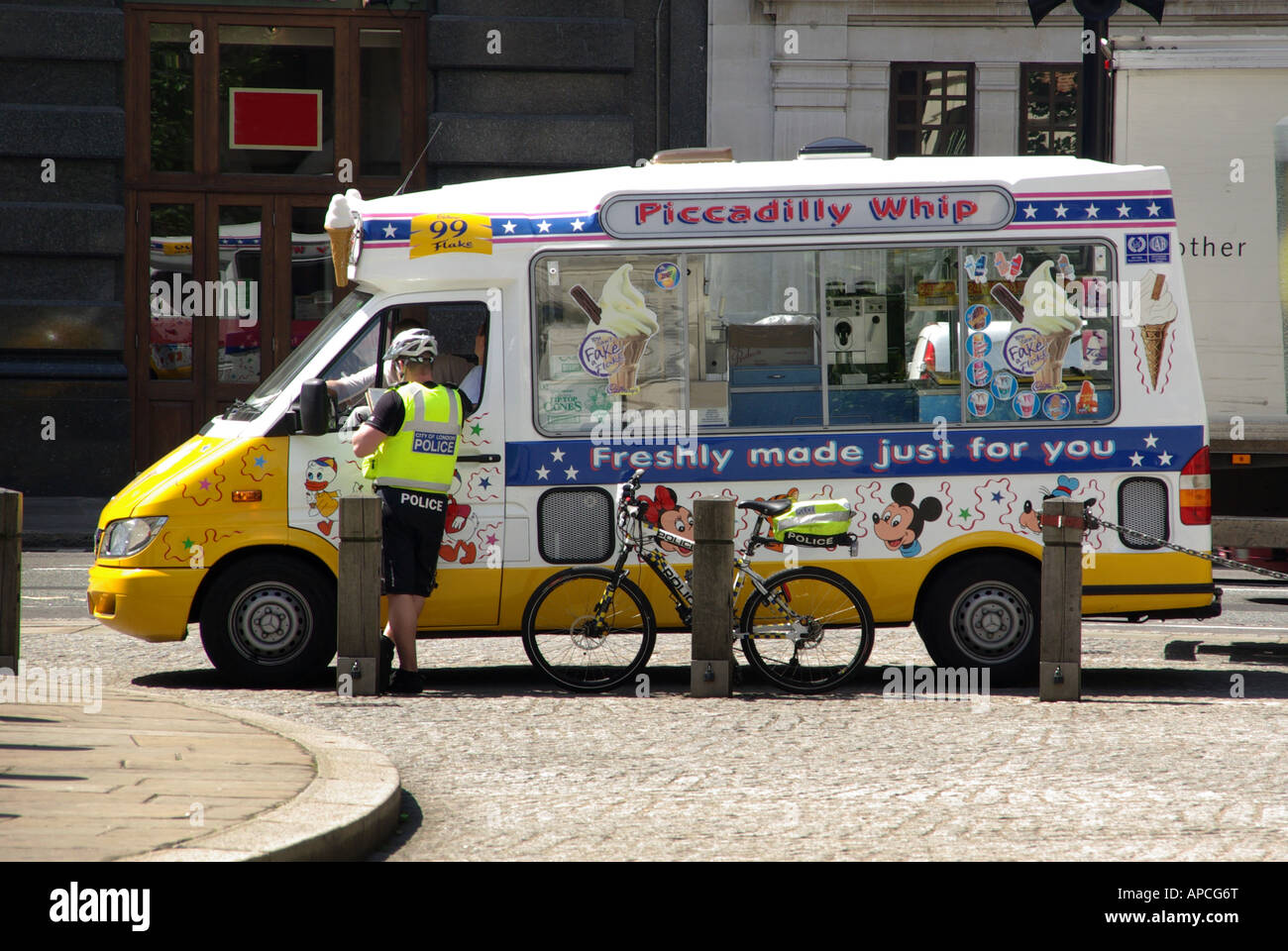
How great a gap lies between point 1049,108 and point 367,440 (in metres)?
13.9

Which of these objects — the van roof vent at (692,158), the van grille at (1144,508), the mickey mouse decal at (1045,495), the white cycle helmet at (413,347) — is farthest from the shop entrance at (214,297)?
the van grille at (1144,508)

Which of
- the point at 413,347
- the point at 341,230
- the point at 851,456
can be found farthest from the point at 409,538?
the point at 851,456

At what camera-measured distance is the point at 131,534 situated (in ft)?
27.9

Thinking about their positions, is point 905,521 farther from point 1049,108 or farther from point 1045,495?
point 1049,108

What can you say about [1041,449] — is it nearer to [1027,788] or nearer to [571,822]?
[1027,788]

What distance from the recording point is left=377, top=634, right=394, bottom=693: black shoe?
27.5 ft

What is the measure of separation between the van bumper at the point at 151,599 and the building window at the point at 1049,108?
13871mm

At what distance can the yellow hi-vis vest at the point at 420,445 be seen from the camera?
8.33 metres

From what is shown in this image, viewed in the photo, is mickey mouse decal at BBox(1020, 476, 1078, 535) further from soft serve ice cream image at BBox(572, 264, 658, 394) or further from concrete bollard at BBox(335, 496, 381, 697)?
concrete bollard at BBox(335, 496, 381, 697)

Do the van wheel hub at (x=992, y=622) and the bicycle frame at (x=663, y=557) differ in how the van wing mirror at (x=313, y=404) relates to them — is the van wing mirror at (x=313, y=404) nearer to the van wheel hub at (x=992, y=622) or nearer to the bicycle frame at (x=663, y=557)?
the bicycle frame at (x=663, y=557)

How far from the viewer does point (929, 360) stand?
29.2 ft

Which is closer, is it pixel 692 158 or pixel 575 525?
pixel 575 525

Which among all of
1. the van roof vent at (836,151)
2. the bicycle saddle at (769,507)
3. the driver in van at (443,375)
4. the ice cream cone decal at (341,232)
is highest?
the van roof vent at (836,151)

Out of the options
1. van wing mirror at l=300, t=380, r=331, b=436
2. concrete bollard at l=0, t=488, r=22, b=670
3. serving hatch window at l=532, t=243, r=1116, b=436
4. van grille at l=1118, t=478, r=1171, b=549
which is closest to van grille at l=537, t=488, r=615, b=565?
serving hatch window at l=532, t=243, r=1116, b=436
